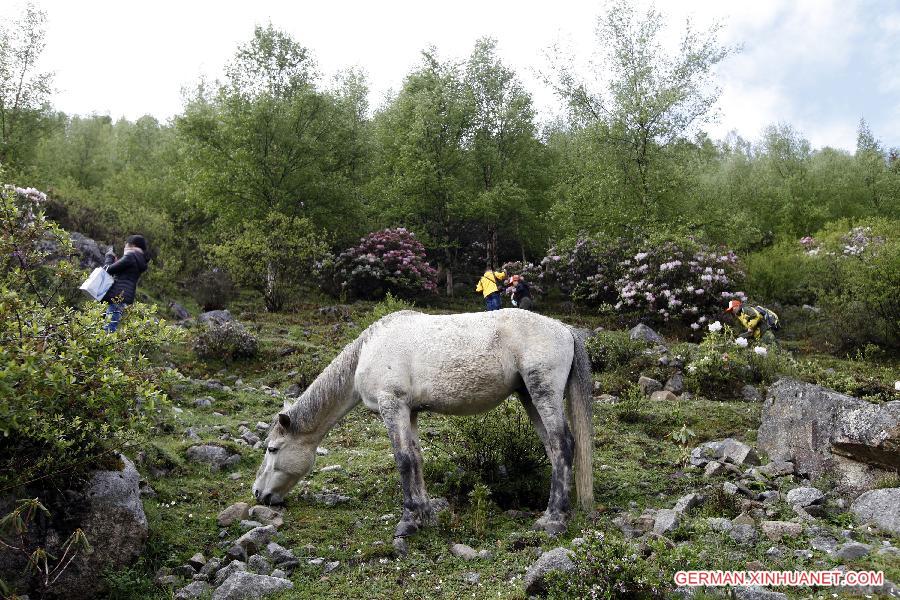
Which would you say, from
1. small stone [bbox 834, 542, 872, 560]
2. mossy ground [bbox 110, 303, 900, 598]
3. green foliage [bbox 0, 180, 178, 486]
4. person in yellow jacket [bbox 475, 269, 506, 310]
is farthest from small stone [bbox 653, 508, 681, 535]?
person in yellow jacket [bbox 475, 269, 506, 310]

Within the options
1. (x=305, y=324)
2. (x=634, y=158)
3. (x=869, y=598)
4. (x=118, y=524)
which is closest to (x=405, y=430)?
(x=118, y=524)

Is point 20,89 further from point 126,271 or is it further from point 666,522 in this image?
point 666,522

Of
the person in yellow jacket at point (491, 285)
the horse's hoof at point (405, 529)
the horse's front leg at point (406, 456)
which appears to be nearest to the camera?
the horse's hoof at point (405, 529)

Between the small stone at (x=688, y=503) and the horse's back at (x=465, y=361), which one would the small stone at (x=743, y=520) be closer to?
the small stone at (x=688, y=503)

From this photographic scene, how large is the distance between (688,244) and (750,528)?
703 inches

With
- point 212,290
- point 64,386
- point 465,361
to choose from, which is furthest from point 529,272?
point 64,386

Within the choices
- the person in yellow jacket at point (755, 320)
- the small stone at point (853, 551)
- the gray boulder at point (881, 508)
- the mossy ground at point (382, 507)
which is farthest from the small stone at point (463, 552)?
the person in yellow jacket at point (755, 320)

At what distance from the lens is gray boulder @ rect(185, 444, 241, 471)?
8514 mm

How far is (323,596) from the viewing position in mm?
5109

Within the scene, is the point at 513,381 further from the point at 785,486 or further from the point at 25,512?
the point at 25,512

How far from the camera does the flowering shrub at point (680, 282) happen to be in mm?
20766

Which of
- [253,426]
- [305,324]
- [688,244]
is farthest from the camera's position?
[688,244]

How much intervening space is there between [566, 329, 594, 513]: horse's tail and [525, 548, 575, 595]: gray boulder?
1.91 metres

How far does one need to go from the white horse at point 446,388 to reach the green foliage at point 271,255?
53.8 ft
